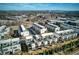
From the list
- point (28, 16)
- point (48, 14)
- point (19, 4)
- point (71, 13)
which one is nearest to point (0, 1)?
point (19, 4)

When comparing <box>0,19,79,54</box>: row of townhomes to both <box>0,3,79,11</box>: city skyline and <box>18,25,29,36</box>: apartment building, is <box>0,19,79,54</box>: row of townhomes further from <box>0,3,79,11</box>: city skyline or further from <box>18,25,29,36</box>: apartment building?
<box>0,3,79,11</box>: city skyline

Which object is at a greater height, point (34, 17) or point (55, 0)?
point (55, 0)

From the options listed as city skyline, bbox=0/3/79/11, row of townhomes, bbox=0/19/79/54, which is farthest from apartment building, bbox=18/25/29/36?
city skyline, bbox=0/3/79/11

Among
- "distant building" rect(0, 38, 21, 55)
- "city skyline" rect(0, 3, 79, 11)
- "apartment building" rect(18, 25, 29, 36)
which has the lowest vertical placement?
"distant building" rect(0, 38, 21, 55)

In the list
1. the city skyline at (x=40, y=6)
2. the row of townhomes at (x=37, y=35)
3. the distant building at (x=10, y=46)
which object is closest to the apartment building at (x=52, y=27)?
the row of townhomes at (x=37, y=35)

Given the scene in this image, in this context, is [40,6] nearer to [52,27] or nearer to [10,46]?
[52,27]

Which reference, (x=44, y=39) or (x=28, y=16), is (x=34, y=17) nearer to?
(x=28, y=16)

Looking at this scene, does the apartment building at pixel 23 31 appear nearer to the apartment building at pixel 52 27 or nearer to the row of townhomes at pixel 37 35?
the row of townhomes at pixel 37 35

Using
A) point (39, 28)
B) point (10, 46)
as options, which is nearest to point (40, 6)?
point (39, 28)
